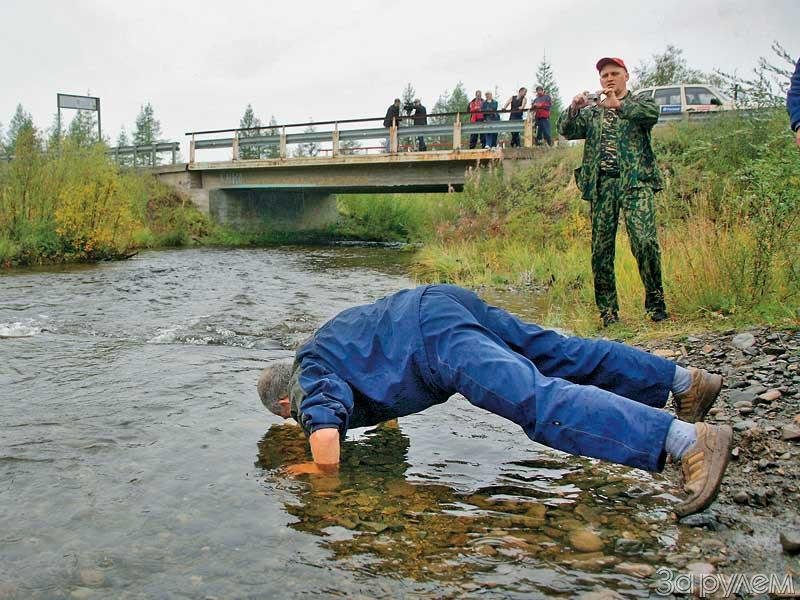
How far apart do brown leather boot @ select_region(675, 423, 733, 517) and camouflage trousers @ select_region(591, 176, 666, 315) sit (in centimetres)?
389

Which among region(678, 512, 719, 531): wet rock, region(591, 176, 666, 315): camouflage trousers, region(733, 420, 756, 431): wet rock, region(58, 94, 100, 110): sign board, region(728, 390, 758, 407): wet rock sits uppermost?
region(58, 94, 100, 110): sign board

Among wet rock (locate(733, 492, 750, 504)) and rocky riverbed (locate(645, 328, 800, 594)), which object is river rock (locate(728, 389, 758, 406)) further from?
wet rock (locate(733, 492, 750, 504))

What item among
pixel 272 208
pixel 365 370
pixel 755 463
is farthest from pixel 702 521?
pixel 272 208

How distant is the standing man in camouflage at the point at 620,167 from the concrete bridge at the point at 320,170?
11818 mm

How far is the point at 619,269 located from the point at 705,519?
5.94 metres

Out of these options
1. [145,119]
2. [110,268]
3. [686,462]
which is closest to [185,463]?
[686,462]

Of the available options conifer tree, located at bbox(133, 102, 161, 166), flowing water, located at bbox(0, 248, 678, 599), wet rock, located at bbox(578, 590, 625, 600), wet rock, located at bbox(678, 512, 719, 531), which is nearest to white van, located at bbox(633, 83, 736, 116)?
flowing water, located at bbox(0, 248, 678, 599)

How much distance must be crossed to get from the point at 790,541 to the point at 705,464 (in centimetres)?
36

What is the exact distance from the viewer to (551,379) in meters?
3.00

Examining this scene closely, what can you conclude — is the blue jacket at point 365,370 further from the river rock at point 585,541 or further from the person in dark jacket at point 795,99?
the person in dark jacket at point 795,99

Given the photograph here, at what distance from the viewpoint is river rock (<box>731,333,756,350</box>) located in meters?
4.91

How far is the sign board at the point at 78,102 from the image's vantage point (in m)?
37.2

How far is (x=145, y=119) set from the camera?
93.1 metres

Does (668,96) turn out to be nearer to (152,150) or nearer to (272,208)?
(272,208)
